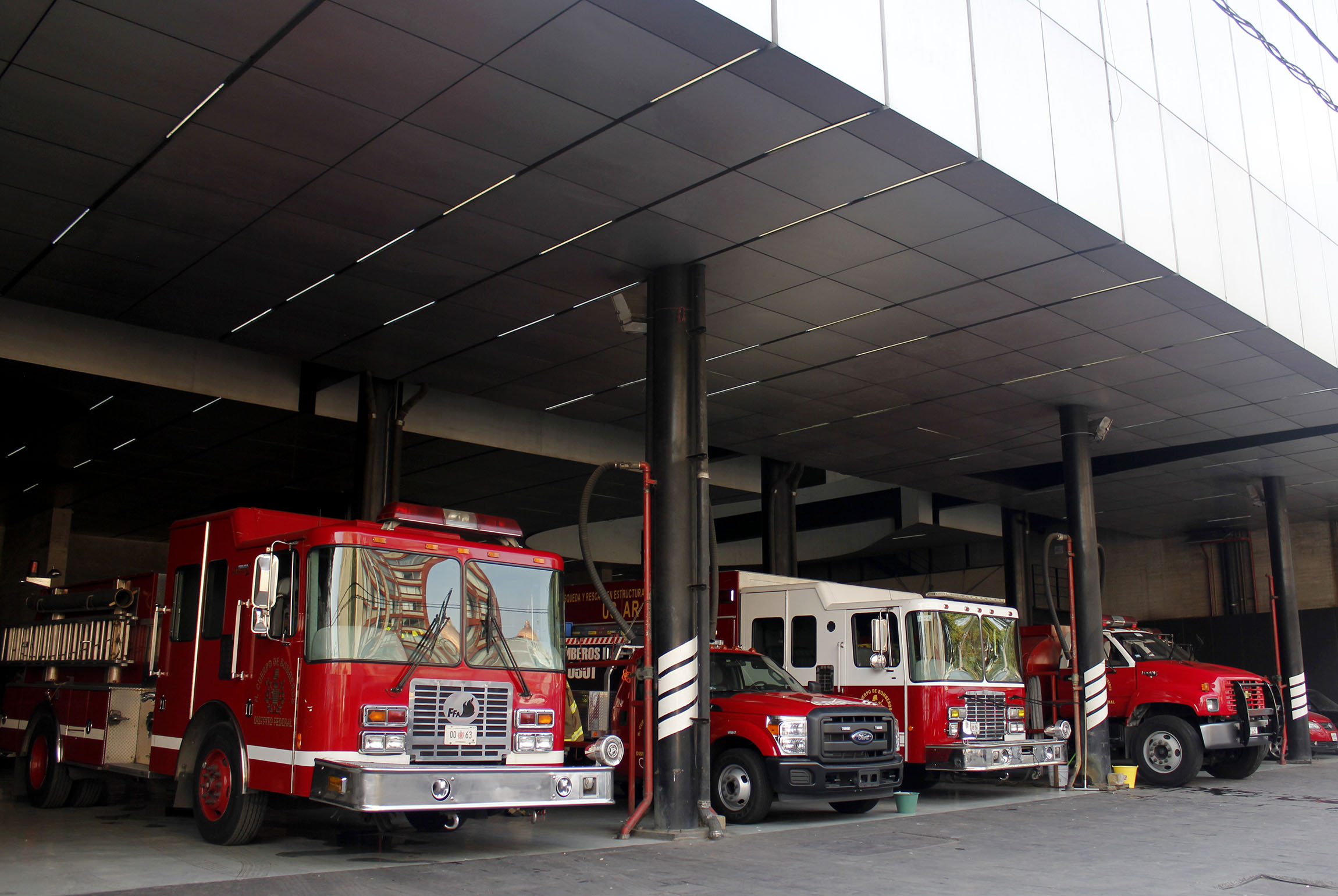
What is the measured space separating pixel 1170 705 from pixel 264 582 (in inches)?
574

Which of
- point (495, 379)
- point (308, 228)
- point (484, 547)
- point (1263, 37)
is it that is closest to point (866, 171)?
point (484, 547)

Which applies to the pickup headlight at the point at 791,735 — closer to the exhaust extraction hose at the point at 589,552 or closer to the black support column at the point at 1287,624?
the exhaust extraction hose at the point at 589,552

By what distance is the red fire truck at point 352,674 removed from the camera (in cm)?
830

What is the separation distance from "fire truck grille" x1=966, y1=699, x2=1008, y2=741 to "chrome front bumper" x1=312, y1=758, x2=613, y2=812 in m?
6.61

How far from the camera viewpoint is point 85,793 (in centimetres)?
1218

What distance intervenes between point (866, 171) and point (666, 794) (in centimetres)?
656

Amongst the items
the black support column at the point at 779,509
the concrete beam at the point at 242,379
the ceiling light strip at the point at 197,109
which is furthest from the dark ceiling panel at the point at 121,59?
the black support column at the point at 779,509

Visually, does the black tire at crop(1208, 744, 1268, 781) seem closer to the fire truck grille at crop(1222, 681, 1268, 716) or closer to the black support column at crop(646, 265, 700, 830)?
the fire truck grille at crop(1222, 681, 1268, 716)

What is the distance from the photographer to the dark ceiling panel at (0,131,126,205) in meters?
10.3

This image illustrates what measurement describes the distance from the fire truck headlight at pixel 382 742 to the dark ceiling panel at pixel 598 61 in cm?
543

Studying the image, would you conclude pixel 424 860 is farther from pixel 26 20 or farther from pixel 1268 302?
pixel 1268 302

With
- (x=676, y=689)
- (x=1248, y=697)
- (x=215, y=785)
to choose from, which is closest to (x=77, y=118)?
(x=215, y=785)

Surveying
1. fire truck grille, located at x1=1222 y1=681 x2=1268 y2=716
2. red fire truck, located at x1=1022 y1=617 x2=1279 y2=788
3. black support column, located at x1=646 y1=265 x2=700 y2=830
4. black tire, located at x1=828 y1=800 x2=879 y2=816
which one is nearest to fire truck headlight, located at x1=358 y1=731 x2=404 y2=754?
black support column, located at x1=646 y1=265 x2=700 y2=830

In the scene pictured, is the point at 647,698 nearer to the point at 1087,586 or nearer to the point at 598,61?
the point at 598,61
